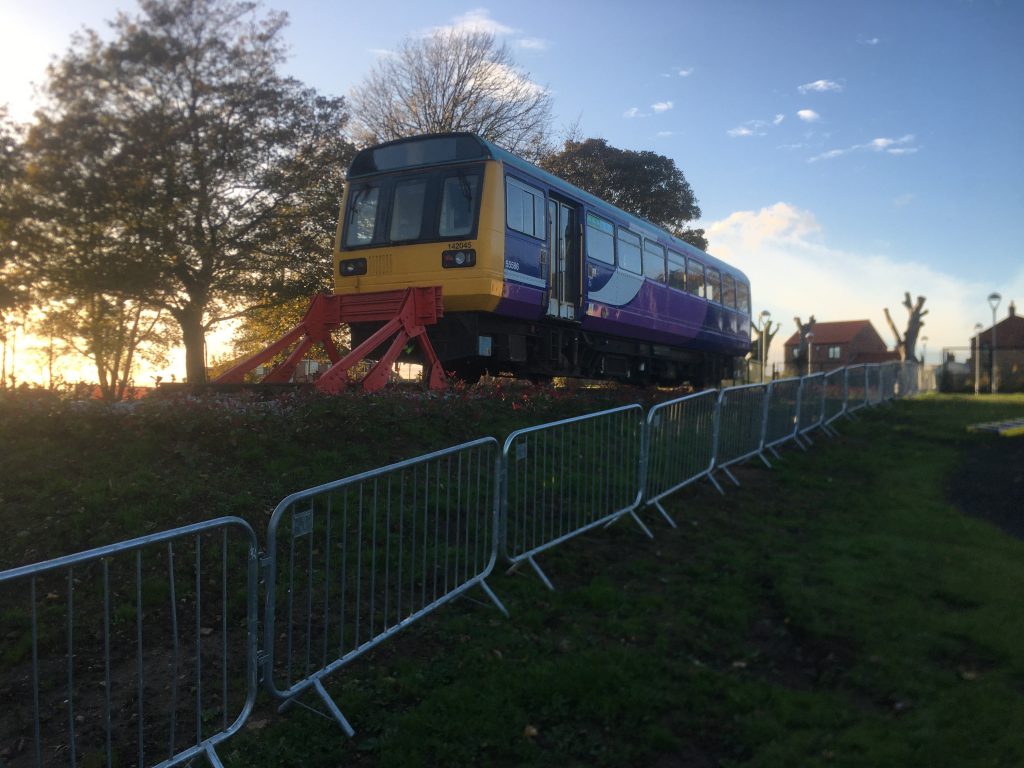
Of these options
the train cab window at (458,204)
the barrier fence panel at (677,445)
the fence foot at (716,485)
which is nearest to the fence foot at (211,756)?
the barrier fence panel at (677,445)

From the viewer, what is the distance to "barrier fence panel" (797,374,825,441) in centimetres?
1227

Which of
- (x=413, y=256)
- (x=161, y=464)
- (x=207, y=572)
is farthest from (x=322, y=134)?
(x=207, y=572)

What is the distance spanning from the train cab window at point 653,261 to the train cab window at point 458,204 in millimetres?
5445

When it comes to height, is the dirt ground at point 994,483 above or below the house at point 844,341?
below

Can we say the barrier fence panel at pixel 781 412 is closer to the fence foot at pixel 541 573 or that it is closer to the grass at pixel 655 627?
the grass at pixel 655 627

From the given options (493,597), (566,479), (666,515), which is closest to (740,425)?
(666,515)

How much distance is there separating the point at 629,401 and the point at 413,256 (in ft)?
13.1

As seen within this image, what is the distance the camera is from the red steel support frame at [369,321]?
10.1 m

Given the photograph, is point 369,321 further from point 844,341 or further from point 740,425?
point 844,341

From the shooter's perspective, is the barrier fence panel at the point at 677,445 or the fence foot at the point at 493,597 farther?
the barrier fence panel at the point at 677,445

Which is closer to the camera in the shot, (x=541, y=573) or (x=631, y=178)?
(x=541, y=573)

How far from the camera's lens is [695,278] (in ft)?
59.9

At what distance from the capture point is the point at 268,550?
3588mm

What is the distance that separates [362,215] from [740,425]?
20.2 feet
